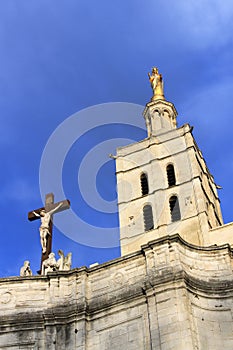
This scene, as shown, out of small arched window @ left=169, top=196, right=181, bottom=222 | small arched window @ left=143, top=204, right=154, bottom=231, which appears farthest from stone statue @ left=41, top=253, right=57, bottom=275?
small arched window @ left=143, top=204, right=154, bottom=231

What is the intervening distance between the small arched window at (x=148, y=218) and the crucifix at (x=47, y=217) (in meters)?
22.3

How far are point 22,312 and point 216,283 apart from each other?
7.44 metres

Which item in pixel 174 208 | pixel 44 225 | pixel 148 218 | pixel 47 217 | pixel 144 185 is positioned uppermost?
pixel 144 185

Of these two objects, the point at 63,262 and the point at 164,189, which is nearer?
the point at 63,262

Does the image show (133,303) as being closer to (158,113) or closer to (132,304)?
(132,304)

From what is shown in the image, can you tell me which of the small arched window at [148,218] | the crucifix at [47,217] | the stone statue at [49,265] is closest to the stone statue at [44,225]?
the crucifix at [47,217]

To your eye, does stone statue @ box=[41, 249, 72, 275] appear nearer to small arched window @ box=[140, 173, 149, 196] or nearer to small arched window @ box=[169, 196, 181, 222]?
small arched window @ box=[169, 196, 181, 222]

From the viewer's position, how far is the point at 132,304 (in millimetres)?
22109

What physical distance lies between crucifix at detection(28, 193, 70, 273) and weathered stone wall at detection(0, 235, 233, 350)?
350 cm

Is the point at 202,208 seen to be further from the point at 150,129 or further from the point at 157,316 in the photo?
the point at 157,316

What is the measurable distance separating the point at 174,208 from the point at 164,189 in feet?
7.47

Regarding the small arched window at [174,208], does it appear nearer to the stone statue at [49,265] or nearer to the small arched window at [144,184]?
the small arched window at [144,184]

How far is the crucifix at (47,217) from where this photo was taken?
27225 mm

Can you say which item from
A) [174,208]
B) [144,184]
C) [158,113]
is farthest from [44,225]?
[158,113]
